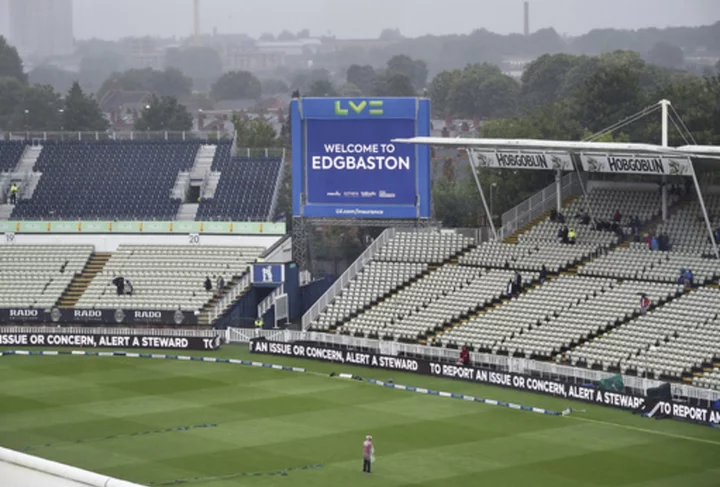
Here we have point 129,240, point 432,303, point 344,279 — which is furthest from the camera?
point 129,240

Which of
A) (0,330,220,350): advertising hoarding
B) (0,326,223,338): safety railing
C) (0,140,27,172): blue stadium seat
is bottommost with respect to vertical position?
(0,330,220,350): advertising hoarding

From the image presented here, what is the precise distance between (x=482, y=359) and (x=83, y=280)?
26.1 meters

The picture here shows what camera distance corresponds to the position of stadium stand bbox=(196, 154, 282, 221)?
77688mm

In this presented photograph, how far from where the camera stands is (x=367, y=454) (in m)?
42.0

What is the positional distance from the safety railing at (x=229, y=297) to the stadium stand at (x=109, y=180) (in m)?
9.03

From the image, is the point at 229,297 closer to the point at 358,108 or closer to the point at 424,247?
the point at 424,247

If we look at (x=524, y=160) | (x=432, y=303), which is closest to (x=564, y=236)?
(x=524, y=160)

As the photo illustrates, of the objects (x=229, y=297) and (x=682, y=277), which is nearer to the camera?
(x=682, y=277)

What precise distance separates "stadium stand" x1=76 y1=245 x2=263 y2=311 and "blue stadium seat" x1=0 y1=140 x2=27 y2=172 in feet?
36.5

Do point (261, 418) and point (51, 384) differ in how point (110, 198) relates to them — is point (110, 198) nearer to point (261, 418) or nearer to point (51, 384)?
point (51, 384)

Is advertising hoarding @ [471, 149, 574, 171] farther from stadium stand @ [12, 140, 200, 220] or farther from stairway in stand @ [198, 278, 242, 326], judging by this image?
stadium stand @ [12, 140, 200, 220]

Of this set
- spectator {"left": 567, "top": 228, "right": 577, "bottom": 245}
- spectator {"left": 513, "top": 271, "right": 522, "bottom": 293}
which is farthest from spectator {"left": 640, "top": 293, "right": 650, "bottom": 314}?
spectator {"left": 567, "top": 228, "right": 577, "bottom": 245}

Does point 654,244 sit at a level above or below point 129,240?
above

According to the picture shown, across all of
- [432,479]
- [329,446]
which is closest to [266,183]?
[329,446]
